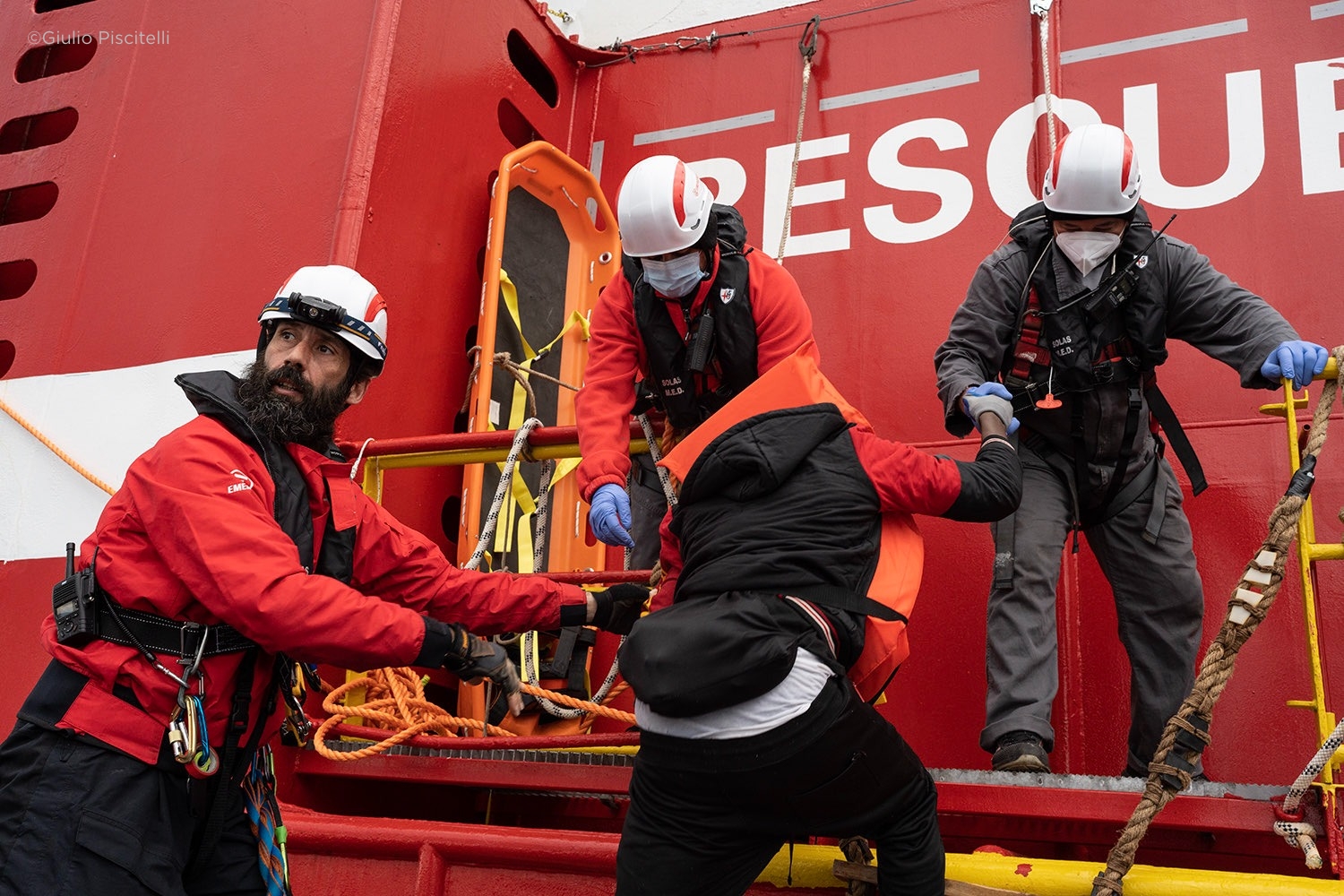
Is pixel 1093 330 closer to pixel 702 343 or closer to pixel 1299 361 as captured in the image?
pixel 1299 361

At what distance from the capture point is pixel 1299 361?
278cm

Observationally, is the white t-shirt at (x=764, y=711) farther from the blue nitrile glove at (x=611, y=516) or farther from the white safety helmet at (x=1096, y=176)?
the white safety helmet at (x=1096, y=176)

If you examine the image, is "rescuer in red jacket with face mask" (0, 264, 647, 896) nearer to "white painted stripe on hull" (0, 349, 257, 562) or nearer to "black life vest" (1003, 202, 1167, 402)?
"black life vest" (1003, 202, 1167, 402)

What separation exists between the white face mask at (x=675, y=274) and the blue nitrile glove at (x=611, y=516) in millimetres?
565

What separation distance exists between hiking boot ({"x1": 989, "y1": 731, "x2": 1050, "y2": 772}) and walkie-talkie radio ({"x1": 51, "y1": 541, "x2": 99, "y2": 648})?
2.02 meters

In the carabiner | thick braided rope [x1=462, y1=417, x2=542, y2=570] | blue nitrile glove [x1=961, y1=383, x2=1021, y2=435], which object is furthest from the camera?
the carabiner

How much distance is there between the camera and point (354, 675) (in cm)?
359

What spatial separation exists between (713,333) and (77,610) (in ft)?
5.70

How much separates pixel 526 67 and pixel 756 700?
4107 millimetres

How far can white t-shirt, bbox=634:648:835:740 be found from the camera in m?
2.00

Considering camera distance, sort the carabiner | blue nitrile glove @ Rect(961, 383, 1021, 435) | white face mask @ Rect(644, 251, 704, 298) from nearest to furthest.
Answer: blue nitrile glove @ Rect(961, 383, 1021, 435) → white face mask @ Rect(644, 251, 704, 298) → the carabiner

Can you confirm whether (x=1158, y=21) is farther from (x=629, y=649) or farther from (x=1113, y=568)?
(x=629, y=649)

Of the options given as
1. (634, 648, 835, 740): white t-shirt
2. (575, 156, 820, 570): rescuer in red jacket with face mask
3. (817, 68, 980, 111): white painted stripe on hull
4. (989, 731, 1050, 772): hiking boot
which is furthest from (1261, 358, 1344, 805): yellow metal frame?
(817, 68, 980, 111): white painted stripe on hull

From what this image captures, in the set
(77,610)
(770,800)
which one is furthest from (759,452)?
(77,610)
